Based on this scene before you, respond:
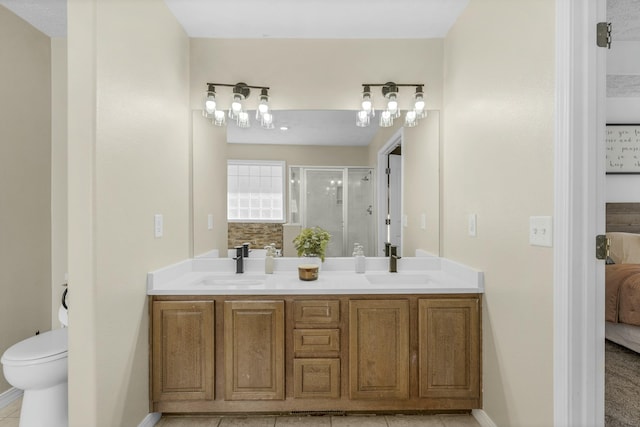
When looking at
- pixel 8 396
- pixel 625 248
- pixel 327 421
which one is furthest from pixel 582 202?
pixel 8 396

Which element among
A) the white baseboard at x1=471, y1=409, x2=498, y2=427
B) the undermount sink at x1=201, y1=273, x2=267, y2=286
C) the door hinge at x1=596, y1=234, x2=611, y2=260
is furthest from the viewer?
the undermount sink at x1=201, y1=273, x2=267, y2=286

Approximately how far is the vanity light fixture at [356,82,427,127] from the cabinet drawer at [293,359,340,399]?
5.39 feet

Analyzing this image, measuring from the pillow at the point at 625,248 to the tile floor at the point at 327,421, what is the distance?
2.69 meters

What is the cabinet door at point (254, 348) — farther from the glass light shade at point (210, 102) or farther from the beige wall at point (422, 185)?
the glass light shade at point (210, 102)

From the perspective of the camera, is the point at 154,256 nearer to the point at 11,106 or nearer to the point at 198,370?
the point at 198,370

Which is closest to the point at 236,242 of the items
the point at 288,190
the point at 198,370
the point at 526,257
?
the point at 288,190

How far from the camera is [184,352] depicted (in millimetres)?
1892

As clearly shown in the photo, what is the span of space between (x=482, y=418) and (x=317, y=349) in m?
1.02

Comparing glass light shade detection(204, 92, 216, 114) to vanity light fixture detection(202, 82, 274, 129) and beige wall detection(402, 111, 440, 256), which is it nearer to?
vanity light fixture detection(202, 82, 274, 129)

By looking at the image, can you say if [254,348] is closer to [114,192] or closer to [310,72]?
[114,192]

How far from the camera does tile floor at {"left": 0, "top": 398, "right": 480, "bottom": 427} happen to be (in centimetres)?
190

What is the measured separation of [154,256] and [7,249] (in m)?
1.08

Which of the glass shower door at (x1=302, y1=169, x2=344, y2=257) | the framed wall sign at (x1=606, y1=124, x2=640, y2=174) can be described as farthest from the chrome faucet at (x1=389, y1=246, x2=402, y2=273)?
the framed wall sign at (x1=606, y1=124, x2=640, y2=174)

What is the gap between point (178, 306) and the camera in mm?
1893
